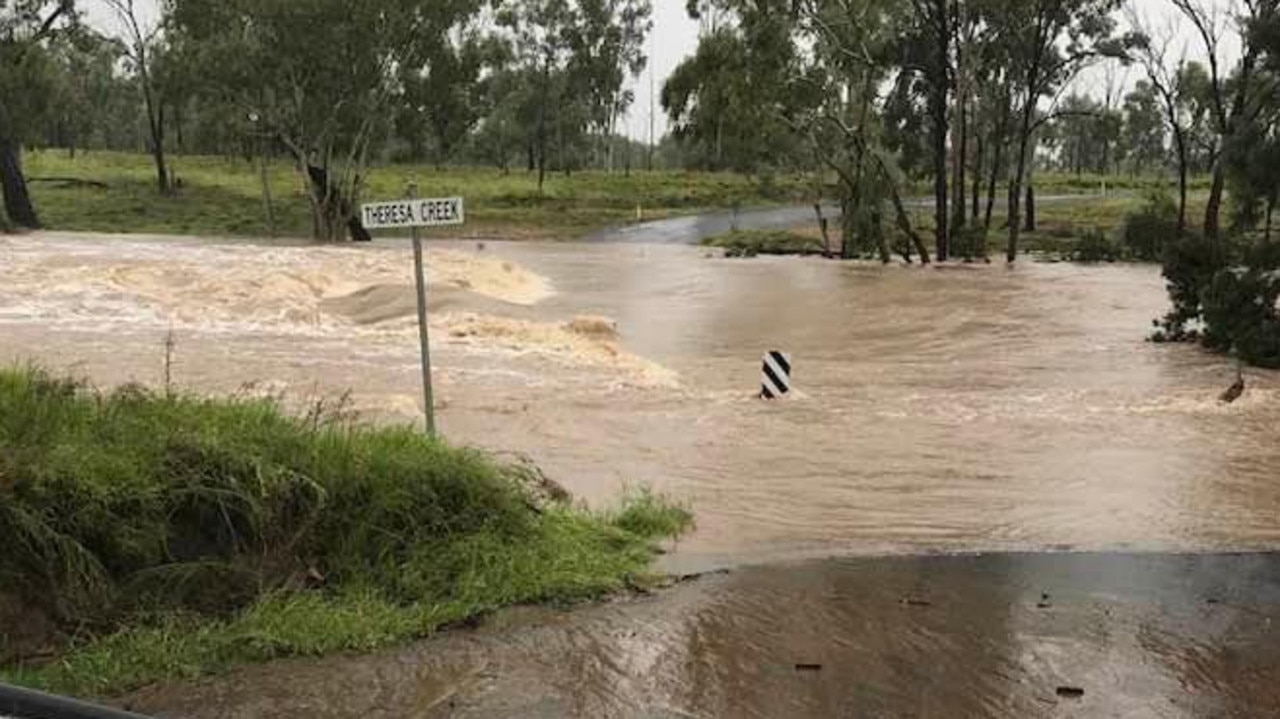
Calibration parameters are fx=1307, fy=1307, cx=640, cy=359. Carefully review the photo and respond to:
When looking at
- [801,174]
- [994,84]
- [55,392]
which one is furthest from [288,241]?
[55,392]

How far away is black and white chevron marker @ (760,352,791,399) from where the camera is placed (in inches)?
597

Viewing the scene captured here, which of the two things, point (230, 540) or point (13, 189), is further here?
point (13, 189)

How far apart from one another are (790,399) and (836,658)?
916 centimetres

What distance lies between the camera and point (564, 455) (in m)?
11.9

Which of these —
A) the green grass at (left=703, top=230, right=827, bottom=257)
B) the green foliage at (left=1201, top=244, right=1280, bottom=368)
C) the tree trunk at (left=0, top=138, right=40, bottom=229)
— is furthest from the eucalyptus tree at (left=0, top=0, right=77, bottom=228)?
the green foliage at (left=1201, top=244, right=1280, bottom=368)

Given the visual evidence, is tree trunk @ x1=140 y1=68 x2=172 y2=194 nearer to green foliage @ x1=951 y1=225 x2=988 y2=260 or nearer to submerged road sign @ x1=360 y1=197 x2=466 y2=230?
green foliage @ x1=951 y1=225 x2=988 y2=260

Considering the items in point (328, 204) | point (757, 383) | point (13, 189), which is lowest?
point (757, 383)

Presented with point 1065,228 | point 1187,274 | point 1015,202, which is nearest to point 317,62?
point 1015,202

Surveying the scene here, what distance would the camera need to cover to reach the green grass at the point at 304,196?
5303cm

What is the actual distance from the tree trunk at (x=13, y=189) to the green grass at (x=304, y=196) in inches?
163

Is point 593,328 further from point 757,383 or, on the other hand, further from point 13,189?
point 13,189

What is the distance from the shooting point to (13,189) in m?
44.6

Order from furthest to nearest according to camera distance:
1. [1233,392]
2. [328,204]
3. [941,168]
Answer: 1. [328,204]
2. [941,168]
3. [1233,392]

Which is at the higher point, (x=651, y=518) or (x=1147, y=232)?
(x=1147, y=232)
